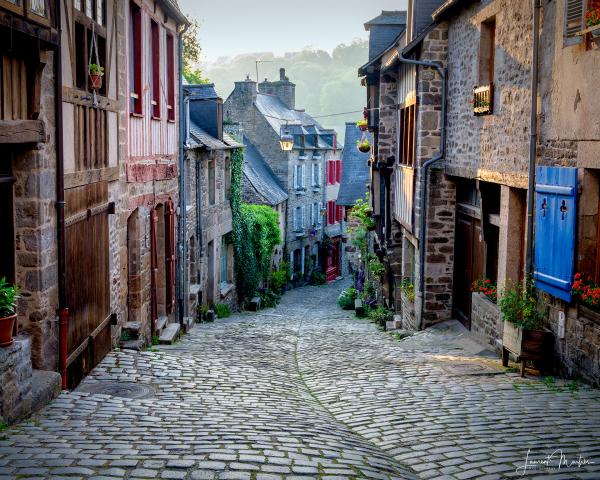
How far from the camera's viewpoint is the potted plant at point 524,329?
912 cm

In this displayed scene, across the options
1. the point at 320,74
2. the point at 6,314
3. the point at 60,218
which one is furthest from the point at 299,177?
the point at 320,74

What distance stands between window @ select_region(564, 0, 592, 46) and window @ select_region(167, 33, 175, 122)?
845 cm

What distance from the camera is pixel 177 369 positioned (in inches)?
416

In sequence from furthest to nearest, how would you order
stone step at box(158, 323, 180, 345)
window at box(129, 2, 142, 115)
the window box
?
stone step at box(158, 323, 180, 345)
window at box(129, 2, 142, 115)
the window box

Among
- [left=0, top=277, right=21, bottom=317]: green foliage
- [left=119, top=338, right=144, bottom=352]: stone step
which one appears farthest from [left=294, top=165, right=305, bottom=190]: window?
[left=0, top=277, right=21, bottom=317]: green foliage

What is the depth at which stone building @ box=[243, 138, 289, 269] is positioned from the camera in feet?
107

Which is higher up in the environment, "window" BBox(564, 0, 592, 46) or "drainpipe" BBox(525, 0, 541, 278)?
"window" BBox(564, 0, 592, 46)

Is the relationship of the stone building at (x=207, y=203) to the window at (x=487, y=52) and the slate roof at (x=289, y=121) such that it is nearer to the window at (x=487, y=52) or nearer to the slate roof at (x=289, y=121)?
the window at (x=487, y=52)

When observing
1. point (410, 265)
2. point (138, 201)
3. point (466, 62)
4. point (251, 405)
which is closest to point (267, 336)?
point (410, 265)

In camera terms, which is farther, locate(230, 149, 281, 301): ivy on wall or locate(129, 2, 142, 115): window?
locate(230, 149, 281, 301): ivy on wall

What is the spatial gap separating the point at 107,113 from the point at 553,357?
632 centimetres

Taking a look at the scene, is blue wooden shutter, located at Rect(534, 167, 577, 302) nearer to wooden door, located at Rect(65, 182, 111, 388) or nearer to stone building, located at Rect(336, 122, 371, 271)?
wooden door, located at Rect(65, 182, 111, 388)

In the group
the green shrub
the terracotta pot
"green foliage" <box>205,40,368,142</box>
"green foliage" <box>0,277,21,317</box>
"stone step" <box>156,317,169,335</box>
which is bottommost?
the green shrub

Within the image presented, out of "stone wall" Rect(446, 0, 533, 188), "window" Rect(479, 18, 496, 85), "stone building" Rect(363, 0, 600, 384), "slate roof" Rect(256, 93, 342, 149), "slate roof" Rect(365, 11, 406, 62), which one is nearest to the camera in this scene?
"stone building" Rect(363, 0, 600, 384)
